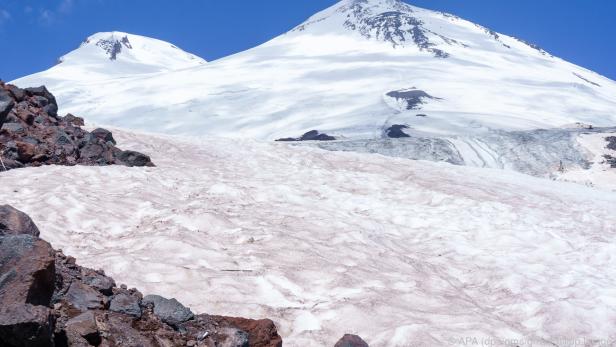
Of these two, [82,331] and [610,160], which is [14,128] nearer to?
[82,331]

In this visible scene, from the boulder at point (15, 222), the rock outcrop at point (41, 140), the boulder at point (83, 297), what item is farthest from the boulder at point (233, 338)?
the rock outcrop at point (41, 140)

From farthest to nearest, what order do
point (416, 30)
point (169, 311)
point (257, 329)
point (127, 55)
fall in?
point (127, 55), point (416, 30), point (257, 329), point (169, 311)

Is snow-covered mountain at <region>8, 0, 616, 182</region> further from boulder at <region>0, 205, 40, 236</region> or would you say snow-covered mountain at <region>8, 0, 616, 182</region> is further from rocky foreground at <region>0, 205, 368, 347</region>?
rocky foreground at <region>0, 205, 368, 347</region>

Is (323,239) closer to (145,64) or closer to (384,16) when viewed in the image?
(145,64)

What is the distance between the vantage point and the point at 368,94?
176 ft

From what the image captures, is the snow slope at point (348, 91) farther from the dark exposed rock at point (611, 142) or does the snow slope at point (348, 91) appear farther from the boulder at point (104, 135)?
the boulder at point (104, 135)

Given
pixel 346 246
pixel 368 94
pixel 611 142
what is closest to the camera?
pixel 346 246

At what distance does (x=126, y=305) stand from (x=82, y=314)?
1.83 feet

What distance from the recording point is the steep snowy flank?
92.9 m

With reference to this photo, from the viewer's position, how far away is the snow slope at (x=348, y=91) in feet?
143

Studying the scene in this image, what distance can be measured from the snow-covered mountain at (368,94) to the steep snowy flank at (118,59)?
772 mm

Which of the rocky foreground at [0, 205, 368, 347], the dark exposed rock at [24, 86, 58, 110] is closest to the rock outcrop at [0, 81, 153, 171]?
the dark exposed rock at [24, 86, 58, 110]

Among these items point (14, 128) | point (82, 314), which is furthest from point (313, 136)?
point (82, 314)

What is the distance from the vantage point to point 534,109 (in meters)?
50.0
